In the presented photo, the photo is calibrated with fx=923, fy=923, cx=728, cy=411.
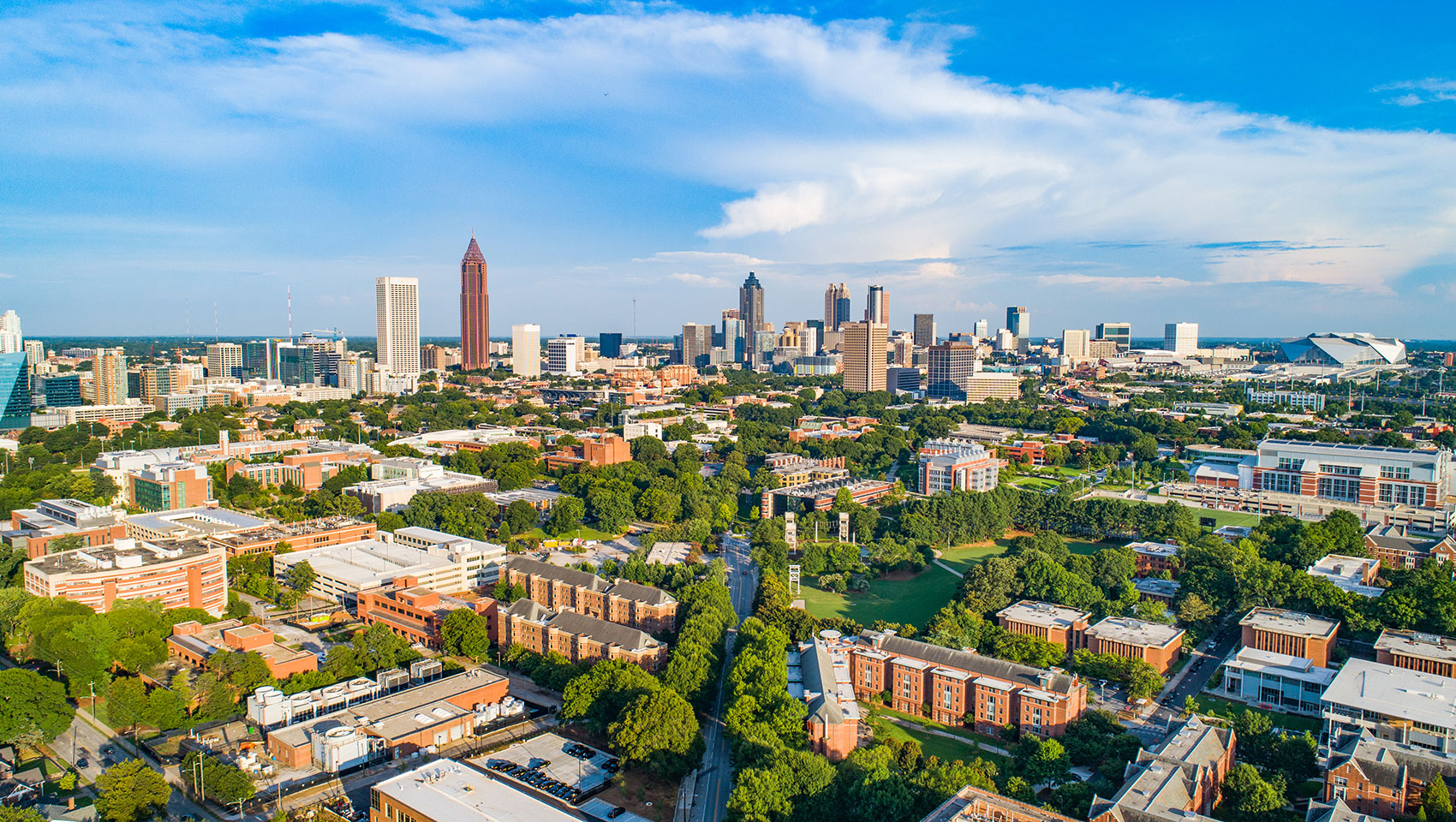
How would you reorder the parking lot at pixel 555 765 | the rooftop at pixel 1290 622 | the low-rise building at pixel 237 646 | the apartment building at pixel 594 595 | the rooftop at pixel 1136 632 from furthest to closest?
the apartment building at pixel 594 595
the rooftop at pixel 1136 632
the rooftop at pixel 1290 622
the low-rise building at pixel 237 646
the parking lot at pixel 555 765

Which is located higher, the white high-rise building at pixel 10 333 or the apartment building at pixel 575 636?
the white high-rise building at pixel 10 333

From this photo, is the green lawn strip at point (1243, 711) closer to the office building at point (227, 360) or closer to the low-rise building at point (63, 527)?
the low-rise building at point (63, 527)

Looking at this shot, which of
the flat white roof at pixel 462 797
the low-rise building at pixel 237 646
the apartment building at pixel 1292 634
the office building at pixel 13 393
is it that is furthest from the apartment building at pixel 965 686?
the office building at pixel 13 393

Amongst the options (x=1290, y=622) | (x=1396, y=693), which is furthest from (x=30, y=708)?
(x=1290, y=622)

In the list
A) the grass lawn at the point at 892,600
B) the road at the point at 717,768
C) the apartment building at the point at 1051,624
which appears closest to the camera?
the road at the point at 717,768

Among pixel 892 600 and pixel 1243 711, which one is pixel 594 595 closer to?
pixel 892 600

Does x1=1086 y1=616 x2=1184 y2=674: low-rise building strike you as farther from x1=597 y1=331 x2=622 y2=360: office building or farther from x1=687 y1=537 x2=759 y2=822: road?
x1=597 y1=331 x2=622 y2=360: office building

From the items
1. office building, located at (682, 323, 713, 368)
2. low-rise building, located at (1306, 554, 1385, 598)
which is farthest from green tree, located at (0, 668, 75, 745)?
office building, located at (682, 323, 713, 368)
